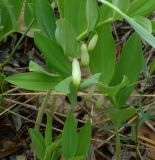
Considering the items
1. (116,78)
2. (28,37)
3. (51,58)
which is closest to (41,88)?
(51,58)

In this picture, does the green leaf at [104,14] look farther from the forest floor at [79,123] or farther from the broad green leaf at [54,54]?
the forest floor at [79,123]

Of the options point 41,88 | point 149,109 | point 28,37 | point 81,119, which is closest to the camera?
point 41,88

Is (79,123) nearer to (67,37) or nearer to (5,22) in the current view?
(5,22)

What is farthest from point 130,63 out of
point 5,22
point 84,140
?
point 5,22

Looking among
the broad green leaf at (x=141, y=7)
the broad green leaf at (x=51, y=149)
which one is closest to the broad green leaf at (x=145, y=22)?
the broad green leaf at (x=141, y=7)

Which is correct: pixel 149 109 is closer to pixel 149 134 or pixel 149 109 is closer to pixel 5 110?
pixel 149 134

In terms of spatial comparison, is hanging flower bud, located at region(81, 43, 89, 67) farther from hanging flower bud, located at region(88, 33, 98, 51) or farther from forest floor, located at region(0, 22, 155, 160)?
forest floor, located at region(0, 22, 155, 160)

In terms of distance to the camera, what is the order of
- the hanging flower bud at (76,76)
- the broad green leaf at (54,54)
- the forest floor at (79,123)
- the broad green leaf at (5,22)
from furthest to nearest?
the forest floor at (79,123), the broad green leaf at (5,22), the broad green leaf at (54,54), the hanging flower bud at (76,76)
